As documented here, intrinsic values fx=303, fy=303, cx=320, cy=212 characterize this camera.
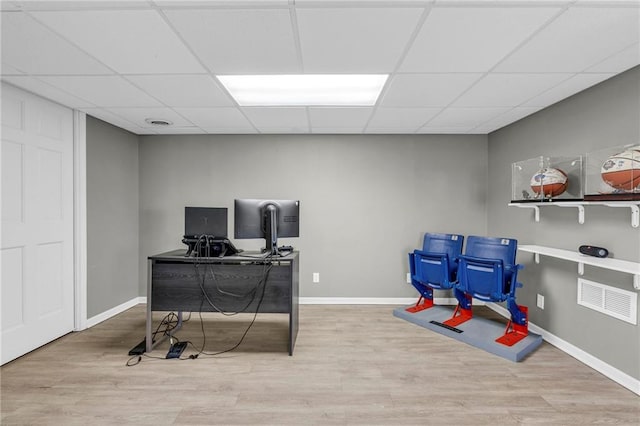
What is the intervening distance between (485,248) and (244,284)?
2688 millimetres

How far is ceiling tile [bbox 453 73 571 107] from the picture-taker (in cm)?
240

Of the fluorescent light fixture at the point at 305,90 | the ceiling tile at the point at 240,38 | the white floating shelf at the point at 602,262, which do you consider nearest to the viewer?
the ceiling tile at the point at 240,38

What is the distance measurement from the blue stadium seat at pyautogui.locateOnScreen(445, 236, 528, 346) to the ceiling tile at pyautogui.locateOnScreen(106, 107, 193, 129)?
346cm

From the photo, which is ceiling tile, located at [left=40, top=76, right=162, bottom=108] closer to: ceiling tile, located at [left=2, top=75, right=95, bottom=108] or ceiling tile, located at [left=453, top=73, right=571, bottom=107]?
ceiling tile, located at [left=2, top=75, right=95, bottom=108]

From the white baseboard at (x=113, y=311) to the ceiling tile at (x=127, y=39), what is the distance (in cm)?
278

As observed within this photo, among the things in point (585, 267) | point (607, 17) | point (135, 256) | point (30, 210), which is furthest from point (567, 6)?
point (135, 256)

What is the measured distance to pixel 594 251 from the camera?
241 cm

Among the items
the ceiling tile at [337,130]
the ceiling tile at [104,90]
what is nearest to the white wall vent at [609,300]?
the ceiling tile at [337,130]

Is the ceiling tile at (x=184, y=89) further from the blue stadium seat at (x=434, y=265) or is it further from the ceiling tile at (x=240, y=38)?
the blue stadium seat at (x=434, y=265)

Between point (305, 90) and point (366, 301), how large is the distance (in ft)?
9.51

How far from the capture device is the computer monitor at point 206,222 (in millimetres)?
2781

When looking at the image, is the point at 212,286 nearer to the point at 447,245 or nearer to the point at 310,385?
the point at 310,385

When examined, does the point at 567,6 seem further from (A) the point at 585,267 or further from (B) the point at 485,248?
(B) the point at 485,248

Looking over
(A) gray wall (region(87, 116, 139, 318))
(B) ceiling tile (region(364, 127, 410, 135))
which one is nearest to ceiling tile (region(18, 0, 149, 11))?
(A) gray wall (region(87, 116, 139, 318))
